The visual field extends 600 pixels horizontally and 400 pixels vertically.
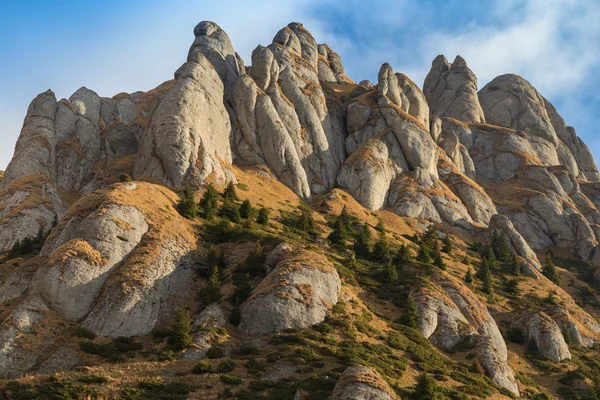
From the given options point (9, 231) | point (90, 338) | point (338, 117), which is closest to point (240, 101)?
point (338, 117)

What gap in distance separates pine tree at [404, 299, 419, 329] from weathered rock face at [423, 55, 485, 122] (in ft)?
441

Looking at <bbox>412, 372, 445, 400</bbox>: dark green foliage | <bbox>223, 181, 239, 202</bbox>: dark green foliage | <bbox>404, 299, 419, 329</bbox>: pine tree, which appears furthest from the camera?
<bbox>223, 181, 239, 202</bbox>: dark green foliage

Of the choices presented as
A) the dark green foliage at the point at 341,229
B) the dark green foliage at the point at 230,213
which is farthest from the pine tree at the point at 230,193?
the dark green foliage at the point at 341,229

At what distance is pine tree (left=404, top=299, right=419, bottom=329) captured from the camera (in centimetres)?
5562

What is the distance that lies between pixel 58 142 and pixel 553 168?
140 meters

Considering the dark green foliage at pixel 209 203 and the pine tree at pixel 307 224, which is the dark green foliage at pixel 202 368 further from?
the pine tree at pixel 307 224

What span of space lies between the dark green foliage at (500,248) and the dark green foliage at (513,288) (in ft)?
44.6

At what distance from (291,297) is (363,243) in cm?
3148

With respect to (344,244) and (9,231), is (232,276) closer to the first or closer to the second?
(344,244)

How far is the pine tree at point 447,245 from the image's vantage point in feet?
293

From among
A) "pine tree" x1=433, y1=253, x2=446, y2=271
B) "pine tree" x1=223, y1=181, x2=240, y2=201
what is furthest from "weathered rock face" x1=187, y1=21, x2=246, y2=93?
"pine tree" x1=433, y1=253, x2=446, y2=271

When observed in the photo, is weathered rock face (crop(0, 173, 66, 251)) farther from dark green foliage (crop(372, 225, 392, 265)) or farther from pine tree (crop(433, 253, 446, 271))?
pine tree (crop(433, 253, 446, 271))

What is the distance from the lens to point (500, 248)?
9569cm

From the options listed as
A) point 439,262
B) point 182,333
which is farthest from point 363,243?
point 182,333
